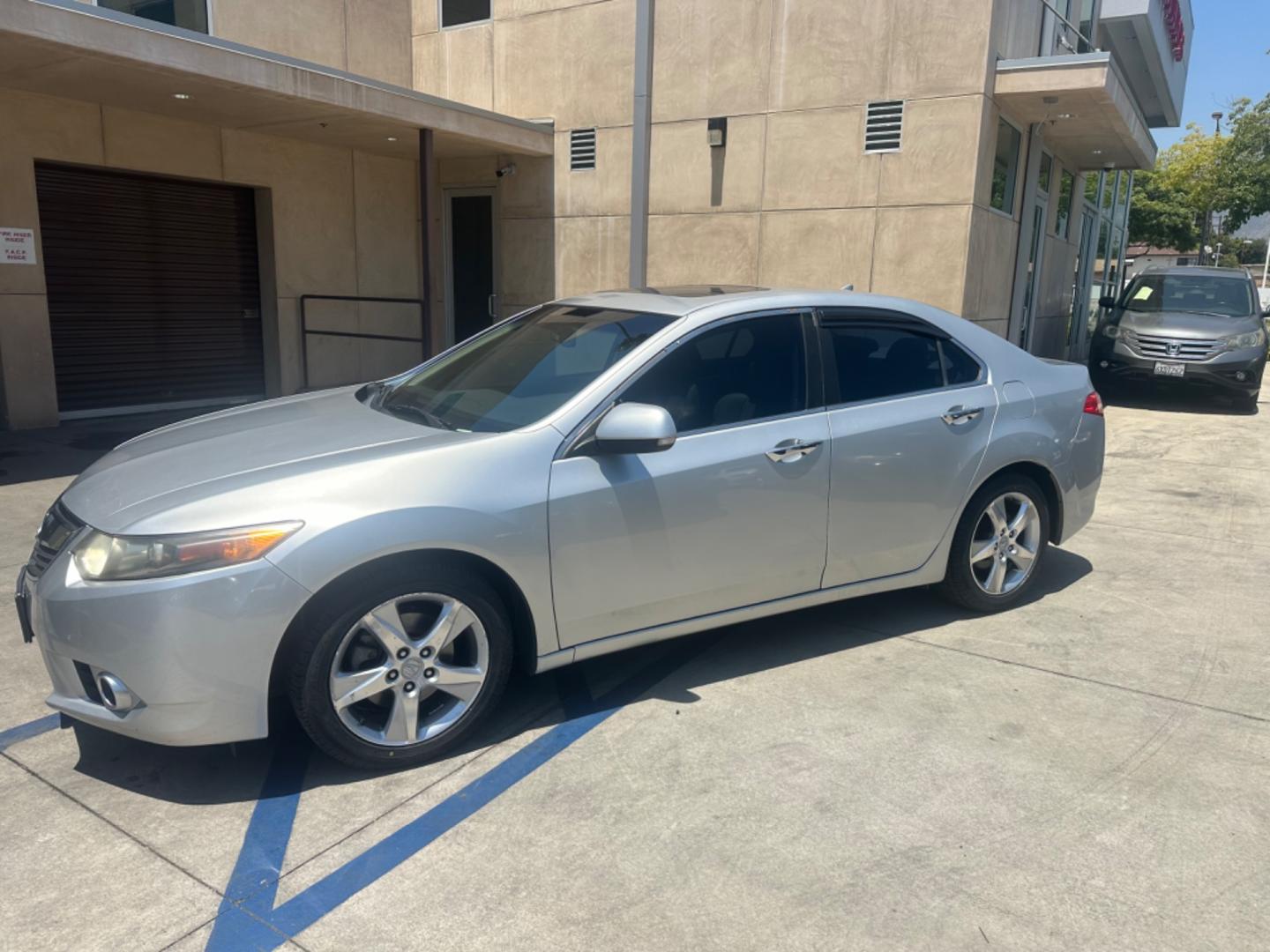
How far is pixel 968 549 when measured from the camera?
4.73 m

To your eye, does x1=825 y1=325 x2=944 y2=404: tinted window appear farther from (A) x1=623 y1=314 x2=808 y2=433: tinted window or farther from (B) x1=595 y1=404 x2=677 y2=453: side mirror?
(B) x1=595 y1=404 x2=677 y2=453: side mirror

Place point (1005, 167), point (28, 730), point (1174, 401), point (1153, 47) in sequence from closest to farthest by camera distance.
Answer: point (28, 730) < point (1005, 167) < point (1174, 401) < point (1153, 47)

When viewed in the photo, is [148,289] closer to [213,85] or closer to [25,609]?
[213,85]

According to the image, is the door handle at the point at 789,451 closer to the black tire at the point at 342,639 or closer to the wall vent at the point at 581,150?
the black tire at the point at 342,639

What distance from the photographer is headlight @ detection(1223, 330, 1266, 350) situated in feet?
40.4

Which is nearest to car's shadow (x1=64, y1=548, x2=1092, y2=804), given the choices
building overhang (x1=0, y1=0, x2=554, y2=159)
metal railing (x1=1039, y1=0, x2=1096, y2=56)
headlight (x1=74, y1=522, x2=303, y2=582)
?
headlight (x1=74, y1=522, x2=303, y2=582)

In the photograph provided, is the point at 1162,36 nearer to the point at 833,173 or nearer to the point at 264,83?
the point at 833,173

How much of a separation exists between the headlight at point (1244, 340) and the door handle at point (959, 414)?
982 centimetres

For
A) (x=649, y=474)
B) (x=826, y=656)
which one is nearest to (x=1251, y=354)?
(x=826, y=656)

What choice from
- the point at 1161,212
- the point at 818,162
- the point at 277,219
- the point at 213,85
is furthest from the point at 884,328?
the point at 1161,212

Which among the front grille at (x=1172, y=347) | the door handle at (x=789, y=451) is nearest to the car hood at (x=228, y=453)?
the door handle at (x=789, y=451)

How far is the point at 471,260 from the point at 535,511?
1136 cm

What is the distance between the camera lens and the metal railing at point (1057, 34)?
41.2 feet

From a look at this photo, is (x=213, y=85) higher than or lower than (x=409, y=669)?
higher
